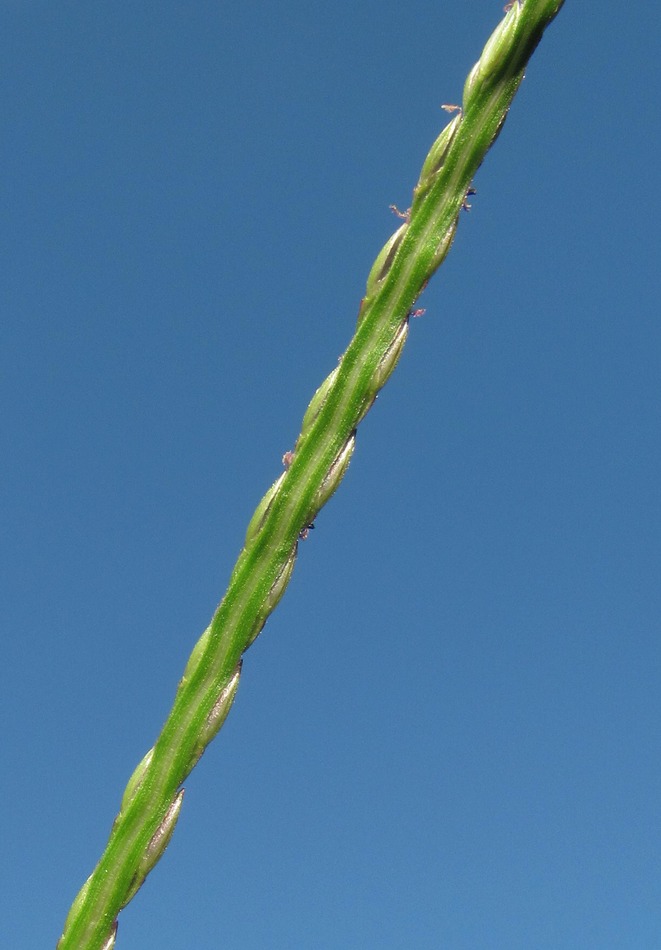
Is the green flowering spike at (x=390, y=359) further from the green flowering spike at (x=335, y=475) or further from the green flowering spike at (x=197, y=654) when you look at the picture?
the green flowering spike at (x=197, y=654)

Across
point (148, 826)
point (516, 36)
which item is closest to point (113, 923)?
point (148, 826)

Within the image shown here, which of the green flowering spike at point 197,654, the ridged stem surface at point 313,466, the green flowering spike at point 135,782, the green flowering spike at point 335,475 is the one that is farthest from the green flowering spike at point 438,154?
the green flowering spike at point 135,782

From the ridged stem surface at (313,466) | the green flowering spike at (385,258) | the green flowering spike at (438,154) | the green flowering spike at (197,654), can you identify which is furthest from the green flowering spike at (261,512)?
the green flowering spike at (438,154)

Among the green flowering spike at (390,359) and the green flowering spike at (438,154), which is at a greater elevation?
the green flowering spike at (438,154)

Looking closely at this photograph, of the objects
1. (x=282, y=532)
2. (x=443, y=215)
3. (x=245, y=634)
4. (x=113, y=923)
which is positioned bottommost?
(x=113, y=923)

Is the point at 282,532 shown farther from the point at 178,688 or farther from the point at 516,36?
the point at 516,36

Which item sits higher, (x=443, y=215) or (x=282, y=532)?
(x=443, y=215)

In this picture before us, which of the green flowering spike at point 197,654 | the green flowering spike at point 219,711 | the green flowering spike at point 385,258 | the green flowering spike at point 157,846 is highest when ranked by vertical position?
the green flowering spike at point 385,258

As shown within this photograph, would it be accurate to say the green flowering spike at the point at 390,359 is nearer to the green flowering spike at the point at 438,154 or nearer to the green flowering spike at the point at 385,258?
the green flowering spike at the point at 385,258
